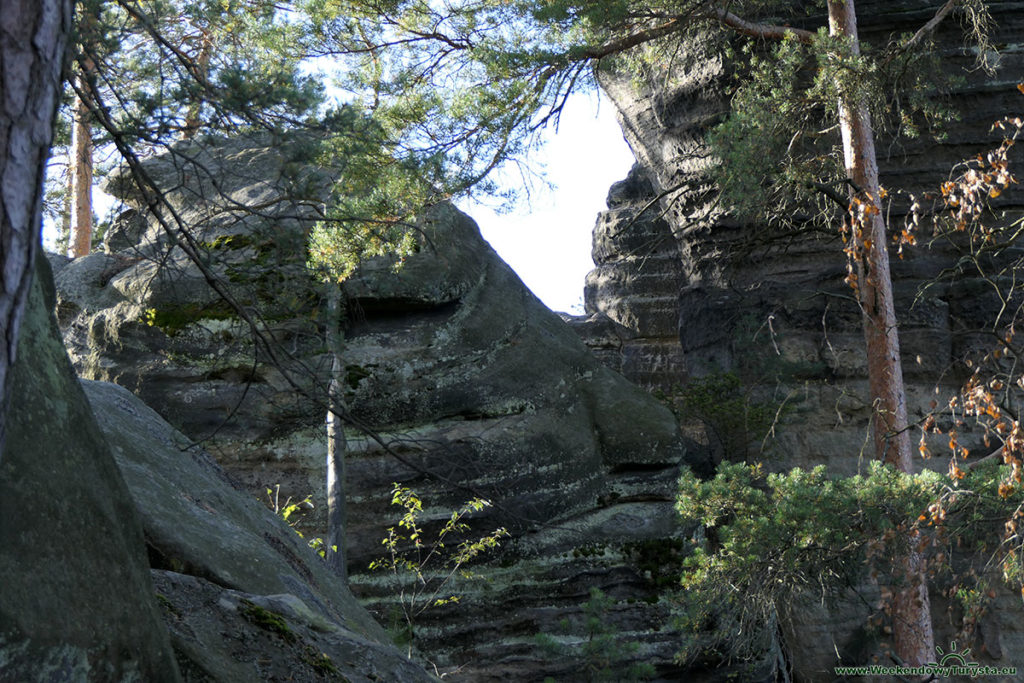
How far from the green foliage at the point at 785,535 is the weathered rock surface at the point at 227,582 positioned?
3246mm

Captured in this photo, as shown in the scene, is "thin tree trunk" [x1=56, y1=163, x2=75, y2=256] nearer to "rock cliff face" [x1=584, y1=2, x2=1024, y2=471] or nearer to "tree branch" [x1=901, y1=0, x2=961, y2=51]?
"rock cliff face" [x1=584, y1=2, x2=1024, y2=471]

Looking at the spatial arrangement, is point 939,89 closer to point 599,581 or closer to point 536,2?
point 536,2

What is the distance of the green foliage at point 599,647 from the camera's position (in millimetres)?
7879

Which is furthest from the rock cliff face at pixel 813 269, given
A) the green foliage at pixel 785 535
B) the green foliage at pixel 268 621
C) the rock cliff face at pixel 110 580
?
the green foliage at pixel 268 621

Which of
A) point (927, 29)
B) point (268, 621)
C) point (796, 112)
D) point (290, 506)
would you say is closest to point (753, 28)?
point (796, 112)

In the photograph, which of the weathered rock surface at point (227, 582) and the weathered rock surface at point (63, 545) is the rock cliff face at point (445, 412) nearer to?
the weathered rock surface at point (227, 582)

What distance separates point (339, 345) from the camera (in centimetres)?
919

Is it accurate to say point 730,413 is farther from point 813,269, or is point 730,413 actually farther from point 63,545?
point 63,545

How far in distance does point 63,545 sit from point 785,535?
227 inches

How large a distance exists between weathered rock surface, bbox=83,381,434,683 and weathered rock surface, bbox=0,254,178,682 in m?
0.36

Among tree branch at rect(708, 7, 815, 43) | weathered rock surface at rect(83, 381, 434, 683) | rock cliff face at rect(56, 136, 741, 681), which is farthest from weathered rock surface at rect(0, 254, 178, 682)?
tree branch at rect(708, 7, 815, 43)

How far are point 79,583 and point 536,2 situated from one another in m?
8.75

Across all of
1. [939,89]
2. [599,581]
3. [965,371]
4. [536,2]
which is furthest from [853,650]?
[536,2]

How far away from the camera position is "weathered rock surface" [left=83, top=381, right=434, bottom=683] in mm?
3203
